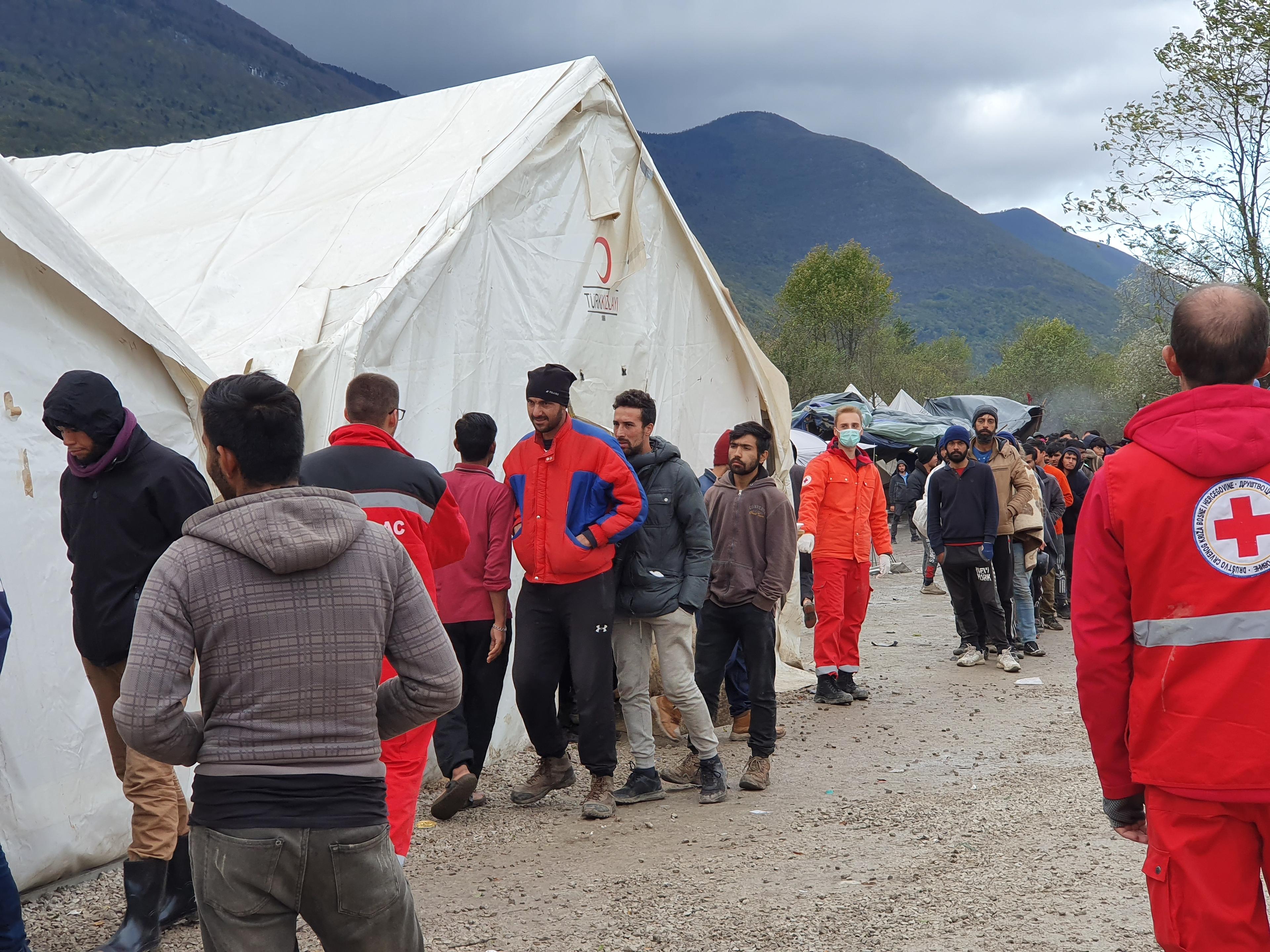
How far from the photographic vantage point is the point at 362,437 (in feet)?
13.9

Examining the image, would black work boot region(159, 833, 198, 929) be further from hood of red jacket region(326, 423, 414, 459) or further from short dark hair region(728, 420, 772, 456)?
short dark hair region(728, 420, 772, 456)

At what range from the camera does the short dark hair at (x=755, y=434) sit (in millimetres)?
6832

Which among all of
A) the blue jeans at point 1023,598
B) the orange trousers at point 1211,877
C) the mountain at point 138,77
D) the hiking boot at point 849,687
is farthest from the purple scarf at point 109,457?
the mountain at point 138,77

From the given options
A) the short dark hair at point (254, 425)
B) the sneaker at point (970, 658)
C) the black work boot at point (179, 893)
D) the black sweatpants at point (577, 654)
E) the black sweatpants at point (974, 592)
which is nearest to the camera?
the short dark hair at point (254, 425)

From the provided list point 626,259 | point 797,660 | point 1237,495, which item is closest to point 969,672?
point 797,660

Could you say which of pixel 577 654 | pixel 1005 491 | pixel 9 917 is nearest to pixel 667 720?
pixel 577 654

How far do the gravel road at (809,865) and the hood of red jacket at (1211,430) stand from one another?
234 centimetres

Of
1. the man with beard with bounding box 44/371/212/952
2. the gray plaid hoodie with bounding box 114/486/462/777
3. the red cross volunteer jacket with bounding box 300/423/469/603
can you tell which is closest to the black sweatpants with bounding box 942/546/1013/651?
the red cross volunteer jacket with bounding box 300/423/469/603

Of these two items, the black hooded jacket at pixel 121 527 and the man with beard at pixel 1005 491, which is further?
the man with beard at pixel 1005 491

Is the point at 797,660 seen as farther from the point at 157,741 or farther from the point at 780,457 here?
the point at 157,741

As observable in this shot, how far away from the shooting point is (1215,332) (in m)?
2.68

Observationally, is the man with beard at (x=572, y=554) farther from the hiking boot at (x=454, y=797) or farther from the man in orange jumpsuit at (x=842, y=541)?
the man in orange jumpsuit at (x=842, y=541)

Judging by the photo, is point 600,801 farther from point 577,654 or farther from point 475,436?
point 475,436

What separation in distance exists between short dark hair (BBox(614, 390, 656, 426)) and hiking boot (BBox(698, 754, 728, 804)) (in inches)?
74.9
